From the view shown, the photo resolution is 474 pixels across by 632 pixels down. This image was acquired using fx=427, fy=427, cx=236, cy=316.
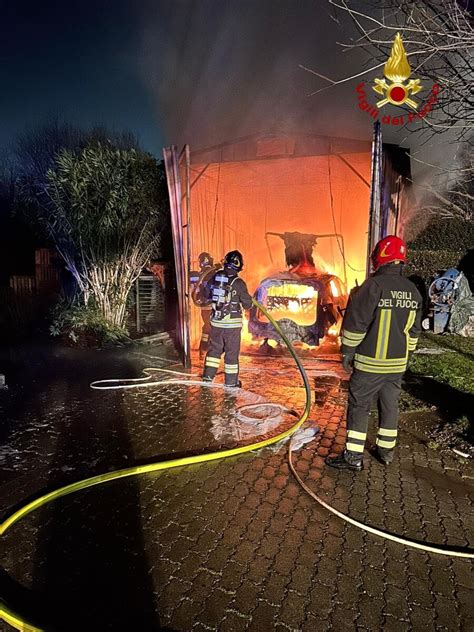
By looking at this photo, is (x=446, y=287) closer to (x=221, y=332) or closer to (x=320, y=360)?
(x=320, y=360)

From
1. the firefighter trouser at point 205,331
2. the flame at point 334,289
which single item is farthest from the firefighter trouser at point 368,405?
the flame at point 334,289

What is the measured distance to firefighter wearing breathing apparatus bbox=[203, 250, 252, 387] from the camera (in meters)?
5.67

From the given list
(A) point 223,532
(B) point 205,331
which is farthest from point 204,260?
(A) point 223,532

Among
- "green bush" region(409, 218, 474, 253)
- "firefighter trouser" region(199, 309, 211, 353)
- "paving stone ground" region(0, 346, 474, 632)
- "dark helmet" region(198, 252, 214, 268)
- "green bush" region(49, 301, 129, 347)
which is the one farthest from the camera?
"green bush" region(409, 218, 474, 253)

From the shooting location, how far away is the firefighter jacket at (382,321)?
3404mm

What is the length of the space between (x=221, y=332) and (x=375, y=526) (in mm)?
3389

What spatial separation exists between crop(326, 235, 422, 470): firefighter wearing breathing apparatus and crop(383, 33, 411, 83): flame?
1.37 m

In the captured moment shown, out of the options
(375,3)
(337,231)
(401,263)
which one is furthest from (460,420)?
(337,231)

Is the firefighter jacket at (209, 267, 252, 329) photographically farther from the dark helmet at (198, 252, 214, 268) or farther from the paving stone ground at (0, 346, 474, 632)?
the dark helmet at (198, 252, 214, 268)

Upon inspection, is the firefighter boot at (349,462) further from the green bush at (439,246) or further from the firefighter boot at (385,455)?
the green bush at (439,246)

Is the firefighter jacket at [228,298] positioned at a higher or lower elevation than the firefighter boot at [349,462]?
higher

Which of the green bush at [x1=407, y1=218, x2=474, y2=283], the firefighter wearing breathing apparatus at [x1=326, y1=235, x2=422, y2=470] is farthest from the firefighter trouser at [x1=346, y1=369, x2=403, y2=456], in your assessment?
the green bush at [x1=407, y1=218, x2=474, y2=283]

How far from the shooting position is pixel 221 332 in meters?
5.82

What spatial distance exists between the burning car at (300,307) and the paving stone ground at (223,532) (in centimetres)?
384
